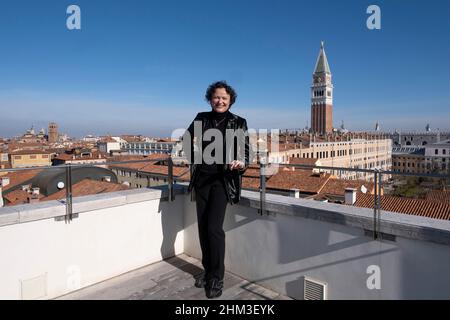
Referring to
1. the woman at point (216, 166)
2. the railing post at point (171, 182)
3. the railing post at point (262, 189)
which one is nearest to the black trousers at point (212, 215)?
the woman at point (216, 166)

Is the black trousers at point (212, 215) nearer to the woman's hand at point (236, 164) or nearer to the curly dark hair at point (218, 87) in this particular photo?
the woman's hand at point (236, 164)

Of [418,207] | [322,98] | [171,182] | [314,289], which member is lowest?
[418,207]

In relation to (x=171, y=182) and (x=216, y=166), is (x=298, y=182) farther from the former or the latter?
(x=216, y=166)

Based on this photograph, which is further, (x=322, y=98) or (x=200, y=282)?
(x=322, y=98)

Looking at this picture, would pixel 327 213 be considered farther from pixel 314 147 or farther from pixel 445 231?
pixel 314 147

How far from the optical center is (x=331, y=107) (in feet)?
390

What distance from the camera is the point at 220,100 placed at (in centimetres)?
343

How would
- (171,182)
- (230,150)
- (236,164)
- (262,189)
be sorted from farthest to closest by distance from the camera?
(171,182), (262,189), (230,150), (236,164)

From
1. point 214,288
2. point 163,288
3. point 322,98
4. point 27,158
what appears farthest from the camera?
point 322,98

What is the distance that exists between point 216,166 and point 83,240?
1735 millimetres

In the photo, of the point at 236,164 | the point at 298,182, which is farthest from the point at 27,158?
the point at 236,164

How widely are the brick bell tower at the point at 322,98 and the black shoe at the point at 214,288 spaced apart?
382 ft
